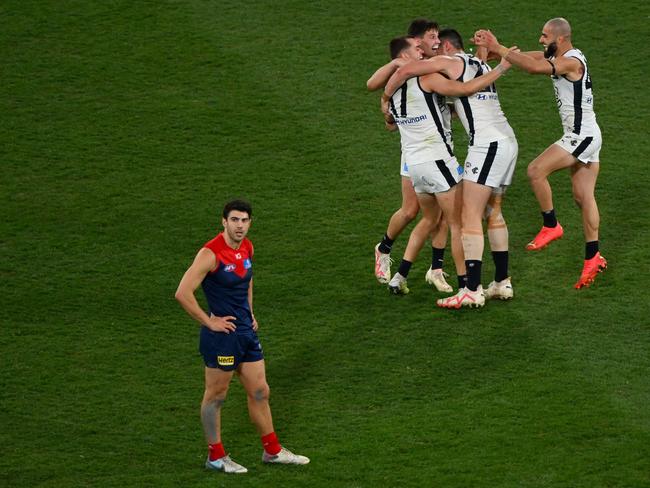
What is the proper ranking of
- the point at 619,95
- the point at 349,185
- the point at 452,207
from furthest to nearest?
the point at 619,95, the point at 349,185, the point at 452,207

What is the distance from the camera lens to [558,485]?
7859 mm

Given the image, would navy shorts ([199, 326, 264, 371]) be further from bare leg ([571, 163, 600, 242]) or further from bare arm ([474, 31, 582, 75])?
bare leg ([571, 163, 600, 242])

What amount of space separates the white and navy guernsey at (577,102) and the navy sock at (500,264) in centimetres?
123

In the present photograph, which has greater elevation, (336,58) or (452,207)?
(336,58)

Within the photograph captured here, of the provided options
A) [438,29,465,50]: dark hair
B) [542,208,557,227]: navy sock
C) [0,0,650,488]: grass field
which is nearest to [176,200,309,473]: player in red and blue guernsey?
[0,0,650,488]: grass field

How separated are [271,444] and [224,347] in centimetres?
76

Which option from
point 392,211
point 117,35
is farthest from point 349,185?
point 117,35

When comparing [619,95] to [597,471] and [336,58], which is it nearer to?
[336,58]

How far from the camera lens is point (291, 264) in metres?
11.6

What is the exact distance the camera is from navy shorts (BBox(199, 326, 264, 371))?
8016 millimetres

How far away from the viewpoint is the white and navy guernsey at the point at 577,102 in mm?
10742

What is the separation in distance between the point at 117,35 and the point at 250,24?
1.67 metres

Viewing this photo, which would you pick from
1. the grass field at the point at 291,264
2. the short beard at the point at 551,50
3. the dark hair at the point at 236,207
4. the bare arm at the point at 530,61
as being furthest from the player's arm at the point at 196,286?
the short beard at the point at 551,50

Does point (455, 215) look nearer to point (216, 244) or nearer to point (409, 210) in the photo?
point (409, 210)
